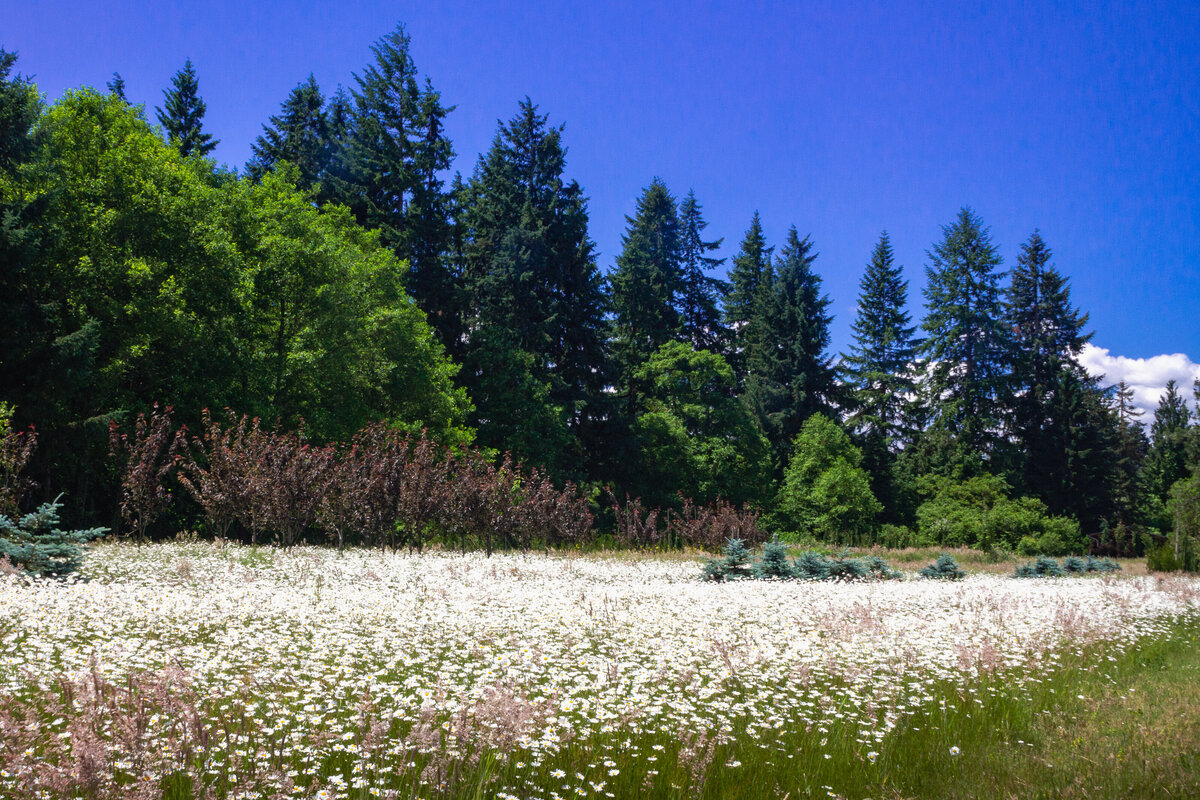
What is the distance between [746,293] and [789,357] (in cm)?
764

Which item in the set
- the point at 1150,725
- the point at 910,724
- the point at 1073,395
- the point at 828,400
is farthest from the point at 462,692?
the point at 1073,395

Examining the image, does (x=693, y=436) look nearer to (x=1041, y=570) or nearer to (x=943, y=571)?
(x=1041, y=570)

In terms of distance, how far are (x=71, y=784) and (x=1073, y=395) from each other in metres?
55.1

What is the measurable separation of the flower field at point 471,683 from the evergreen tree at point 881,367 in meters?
39.3

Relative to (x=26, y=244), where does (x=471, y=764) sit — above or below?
below

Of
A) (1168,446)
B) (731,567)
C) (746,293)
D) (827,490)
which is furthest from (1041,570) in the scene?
(1168,446)

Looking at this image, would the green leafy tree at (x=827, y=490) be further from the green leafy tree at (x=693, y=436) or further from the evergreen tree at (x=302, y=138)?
the evergreen tree at (x=302, y=138)

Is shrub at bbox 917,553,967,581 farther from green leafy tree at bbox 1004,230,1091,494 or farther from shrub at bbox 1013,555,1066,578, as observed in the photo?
green leafy tree at bbox 1004,230,1091,494

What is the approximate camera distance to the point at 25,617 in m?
6.08

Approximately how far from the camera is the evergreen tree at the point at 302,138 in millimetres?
37281

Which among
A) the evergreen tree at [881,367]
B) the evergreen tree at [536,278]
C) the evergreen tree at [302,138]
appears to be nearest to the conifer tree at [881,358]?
the evergreen tree at [881,367]

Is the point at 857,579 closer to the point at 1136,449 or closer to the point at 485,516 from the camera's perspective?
the point at 485,516

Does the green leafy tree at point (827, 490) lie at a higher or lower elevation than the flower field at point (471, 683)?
higher

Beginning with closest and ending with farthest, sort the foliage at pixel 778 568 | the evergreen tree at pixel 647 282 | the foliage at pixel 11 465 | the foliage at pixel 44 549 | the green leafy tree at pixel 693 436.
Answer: the foliage at pixel 44 549, the foliage at pixel 11 465, the foliage at pixel 778 568, the green leafy tree at pixel 693 436, the evergreen tree at pixel 647 282
